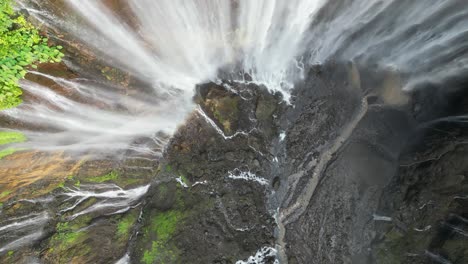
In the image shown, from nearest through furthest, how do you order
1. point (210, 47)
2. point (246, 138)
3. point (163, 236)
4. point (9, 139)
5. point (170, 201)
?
point (9, 139) < point (163, 236) < point (210, 47) < point (170, 201) < point (246, 138)

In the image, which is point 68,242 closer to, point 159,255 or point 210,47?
point 159,255

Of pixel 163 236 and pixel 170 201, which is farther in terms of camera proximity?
pixel 170 201

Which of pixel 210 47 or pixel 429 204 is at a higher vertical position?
pixel 210 47

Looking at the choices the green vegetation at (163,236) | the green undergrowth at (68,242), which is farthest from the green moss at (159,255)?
the green undergrowth at (68,242)

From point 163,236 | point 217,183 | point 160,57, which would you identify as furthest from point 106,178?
point 160,57

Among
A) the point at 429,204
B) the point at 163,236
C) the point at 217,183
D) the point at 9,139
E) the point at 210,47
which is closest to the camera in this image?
the point at 9,139

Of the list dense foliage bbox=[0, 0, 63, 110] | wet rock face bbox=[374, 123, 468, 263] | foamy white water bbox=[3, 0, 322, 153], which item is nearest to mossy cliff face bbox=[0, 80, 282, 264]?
foamy white water bbox=[3, 0, 322, 153]

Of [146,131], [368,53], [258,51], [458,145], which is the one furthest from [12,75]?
[458,145]

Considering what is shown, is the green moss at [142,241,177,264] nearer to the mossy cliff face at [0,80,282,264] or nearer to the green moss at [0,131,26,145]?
the mossy cliff face at [0,80,282,264]
